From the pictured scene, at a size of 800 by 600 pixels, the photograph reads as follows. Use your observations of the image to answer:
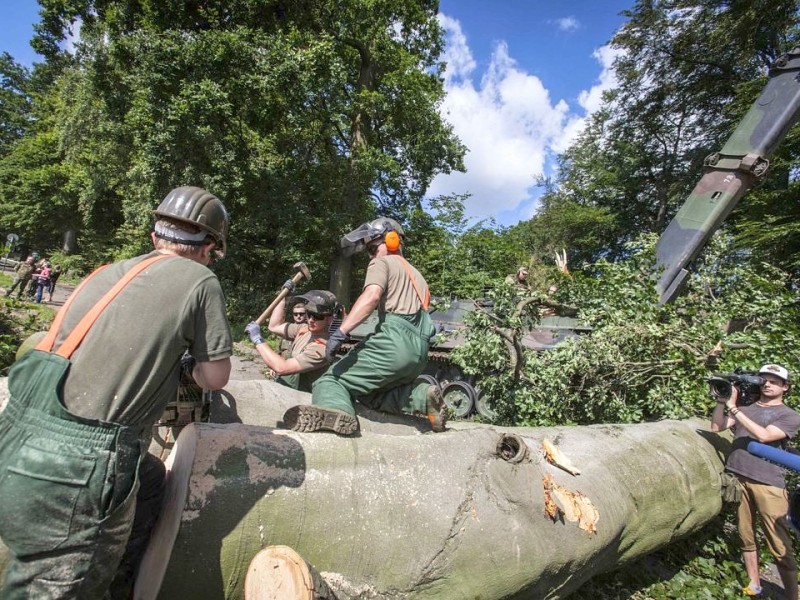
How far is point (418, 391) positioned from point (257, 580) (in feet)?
5.51

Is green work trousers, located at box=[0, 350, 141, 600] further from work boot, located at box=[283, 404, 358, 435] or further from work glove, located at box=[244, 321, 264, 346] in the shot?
work glove, located at box=[244, 321, 264, 346]

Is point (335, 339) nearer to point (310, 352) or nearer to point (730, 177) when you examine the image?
point (310, 352)

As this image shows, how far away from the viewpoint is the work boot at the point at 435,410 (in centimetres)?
307

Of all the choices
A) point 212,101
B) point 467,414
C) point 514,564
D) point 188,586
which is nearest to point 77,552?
point 188,586

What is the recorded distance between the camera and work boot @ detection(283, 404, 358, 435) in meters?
2.30

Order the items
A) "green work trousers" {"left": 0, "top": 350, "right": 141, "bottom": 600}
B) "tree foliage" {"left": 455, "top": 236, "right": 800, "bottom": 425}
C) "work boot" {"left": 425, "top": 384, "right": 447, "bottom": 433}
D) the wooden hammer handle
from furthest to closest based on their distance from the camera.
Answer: "tree foliage" {"left": 455, "top": 236, "right": 800, "bottom": 425} → the wooden hammer handle → "work boot" {"left": 425, "top": 384, "right": 447, "bottom": 433} → "green work trousers" {"left": 0, "top": 350, "right": 141, "bottom": 600}

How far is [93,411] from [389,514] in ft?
3.72

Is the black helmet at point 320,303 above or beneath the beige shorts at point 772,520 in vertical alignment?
beneath

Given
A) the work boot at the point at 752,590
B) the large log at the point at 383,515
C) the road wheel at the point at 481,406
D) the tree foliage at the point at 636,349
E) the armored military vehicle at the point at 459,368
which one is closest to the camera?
the large log at the point at 383,515

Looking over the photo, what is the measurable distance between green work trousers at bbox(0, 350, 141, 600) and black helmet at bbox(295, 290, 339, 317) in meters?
2.32

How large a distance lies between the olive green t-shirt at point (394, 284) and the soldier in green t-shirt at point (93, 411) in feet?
4.55

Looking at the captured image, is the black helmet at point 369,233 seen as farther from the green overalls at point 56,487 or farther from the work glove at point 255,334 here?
the green overalls at point 56,487

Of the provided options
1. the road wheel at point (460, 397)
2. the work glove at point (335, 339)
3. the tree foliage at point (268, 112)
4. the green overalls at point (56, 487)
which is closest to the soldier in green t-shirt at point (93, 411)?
the green overalls at point (56, 487)

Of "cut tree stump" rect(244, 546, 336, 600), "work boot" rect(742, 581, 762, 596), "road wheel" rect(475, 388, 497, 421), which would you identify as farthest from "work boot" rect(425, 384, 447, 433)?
"road wheel" rect(475, 388, 497, 421)
